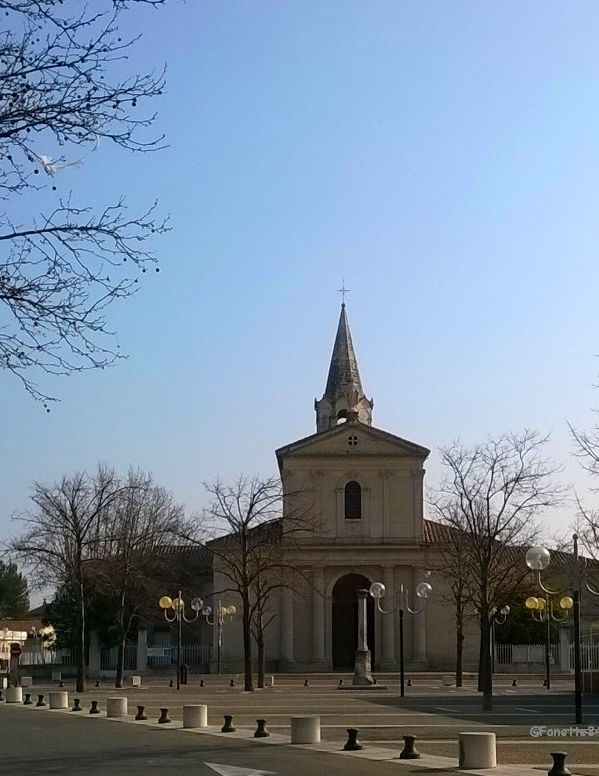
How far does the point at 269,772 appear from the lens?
18188 mm

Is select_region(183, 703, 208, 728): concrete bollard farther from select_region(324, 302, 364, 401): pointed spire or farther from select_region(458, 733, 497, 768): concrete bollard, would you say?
select_region(324, 302, 364, 401): pointed spire

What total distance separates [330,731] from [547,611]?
30.8 metres

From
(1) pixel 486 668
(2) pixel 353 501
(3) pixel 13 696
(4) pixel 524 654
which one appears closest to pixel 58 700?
(3) pixel 13 696

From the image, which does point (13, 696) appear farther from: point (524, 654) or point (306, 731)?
point (524, 654)

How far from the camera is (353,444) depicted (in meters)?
70.7

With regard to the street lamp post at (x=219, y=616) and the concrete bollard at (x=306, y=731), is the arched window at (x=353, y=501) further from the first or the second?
the concrete bollard at (x=306, y=731)

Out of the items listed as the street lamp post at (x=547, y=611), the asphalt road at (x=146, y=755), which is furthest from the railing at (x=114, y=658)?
the asphalt road at (x=146, y=755)

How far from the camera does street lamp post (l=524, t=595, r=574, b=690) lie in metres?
47.2

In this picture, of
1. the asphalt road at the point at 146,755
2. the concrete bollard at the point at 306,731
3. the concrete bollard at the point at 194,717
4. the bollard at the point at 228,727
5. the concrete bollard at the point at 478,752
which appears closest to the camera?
the asphalt road at the point at 146,755

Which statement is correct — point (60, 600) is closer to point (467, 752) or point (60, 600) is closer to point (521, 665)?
point (521, 665)

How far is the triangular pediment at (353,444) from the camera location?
2783 inches

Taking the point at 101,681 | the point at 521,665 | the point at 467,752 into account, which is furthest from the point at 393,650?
the point at 467,752

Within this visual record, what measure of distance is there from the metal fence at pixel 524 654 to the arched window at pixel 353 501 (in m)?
11.1

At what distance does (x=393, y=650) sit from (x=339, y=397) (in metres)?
18.6
